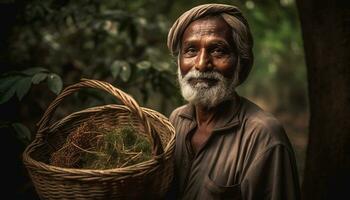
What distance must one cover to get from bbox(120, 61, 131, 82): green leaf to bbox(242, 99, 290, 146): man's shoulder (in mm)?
1062

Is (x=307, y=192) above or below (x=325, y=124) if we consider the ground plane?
below

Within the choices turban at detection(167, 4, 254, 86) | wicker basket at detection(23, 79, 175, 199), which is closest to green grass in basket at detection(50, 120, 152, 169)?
wicker basket at detection(23, 79, 175, 199)

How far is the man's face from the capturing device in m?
2.34

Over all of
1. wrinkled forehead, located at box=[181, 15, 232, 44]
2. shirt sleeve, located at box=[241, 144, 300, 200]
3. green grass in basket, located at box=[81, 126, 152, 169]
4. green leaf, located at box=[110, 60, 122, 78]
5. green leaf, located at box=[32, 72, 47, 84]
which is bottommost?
shirt sleeve, located at box=[241, 144, 300, 200]

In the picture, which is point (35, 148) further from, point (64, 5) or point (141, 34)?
point (141, 34)

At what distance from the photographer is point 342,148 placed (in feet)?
8.40

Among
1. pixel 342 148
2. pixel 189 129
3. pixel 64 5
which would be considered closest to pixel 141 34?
A: pixel 64 5

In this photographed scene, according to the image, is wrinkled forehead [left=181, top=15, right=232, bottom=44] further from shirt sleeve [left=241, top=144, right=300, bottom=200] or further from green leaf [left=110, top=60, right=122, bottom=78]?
green leaf [left=110, top=60, right=122, bottom=78]

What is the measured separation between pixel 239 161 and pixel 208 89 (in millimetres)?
449

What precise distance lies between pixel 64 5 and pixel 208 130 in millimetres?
1718

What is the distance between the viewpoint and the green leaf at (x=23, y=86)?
2506mm

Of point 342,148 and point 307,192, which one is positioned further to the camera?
point 307,192

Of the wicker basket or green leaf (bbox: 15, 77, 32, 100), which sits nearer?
the wicker basket

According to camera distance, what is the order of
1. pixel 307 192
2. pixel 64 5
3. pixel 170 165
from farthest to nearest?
1. pixel 64 5
2. pixel 307 192
3. pixel 170 165
